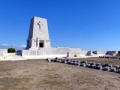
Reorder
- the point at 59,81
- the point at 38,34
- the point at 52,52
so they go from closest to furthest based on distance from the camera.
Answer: the point at 59,81 < the point at 52,52 < the point at 38,34

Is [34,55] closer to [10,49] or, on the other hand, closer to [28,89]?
[10,49]

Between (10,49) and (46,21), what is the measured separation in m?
11.5

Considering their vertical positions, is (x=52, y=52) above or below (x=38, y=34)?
below

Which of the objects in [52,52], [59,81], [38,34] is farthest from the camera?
[38,34]

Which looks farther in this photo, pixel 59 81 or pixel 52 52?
pixel 52 52

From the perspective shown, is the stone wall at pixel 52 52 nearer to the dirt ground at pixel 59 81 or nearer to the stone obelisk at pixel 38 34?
the stone obelisk at pixel 38 34

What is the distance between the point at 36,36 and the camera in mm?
31766

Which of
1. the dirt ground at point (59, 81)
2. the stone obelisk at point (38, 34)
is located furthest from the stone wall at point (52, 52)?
the dirt ground at point (59, 81)

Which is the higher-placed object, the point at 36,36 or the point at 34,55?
the point at 36,36

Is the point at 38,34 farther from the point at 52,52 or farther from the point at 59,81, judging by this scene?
the point at 59,81

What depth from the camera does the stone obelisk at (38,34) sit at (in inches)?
1233

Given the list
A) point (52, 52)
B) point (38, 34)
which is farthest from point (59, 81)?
point (38, 34)

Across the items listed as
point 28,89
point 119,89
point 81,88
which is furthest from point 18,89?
point 119,89

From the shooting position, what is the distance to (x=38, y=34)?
106 ft
